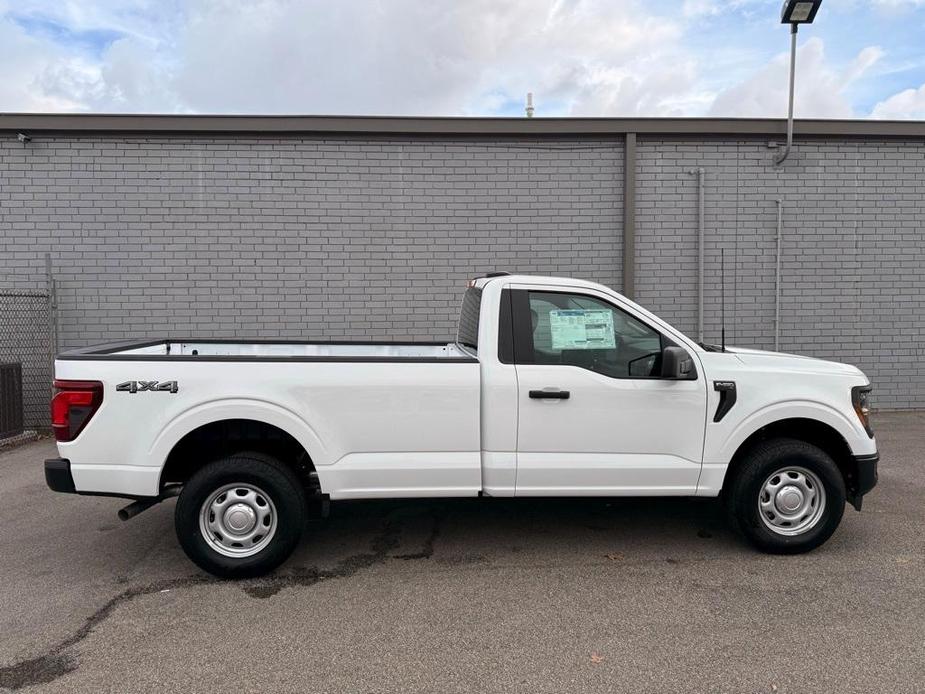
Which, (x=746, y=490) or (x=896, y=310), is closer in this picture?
(x=746, y=490)

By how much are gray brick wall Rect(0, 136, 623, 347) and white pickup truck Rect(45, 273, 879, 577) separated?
4494mm

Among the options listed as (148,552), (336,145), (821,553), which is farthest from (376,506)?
(336,145)

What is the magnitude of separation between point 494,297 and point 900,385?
8001 mm

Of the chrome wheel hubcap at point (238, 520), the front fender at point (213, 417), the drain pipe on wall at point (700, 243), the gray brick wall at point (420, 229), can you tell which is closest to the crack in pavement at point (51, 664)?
the chrome wheel hubcap at point (238, 520)

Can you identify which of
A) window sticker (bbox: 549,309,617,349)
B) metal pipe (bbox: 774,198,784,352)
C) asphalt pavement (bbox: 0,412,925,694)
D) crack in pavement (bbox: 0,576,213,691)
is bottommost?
crack in pavement (bbox: 0,576,213,691)

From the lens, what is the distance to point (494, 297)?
4.51 metres

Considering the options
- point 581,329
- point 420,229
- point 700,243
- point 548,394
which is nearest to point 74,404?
point 548,394

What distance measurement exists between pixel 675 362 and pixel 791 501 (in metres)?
1.35

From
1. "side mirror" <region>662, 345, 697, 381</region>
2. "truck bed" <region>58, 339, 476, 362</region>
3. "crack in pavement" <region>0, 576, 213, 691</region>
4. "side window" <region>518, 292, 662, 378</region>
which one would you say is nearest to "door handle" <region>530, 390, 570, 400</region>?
"side window" <region>518, 292, 662, 378</region>

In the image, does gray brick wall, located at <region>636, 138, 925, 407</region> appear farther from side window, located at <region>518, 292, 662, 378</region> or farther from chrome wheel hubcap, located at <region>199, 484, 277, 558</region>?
chrome wheel hubcap, located at <region>199, 484, 277, 558</region>

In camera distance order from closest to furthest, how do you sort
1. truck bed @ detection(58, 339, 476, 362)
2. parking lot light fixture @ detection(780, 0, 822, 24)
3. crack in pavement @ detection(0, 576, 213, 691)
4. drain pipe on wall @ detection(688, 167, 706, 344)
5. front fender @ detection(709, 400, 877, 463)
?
crack in pavement @ detection(0, 576, 213, 691)
front fender @ detection(709, 400, 877, 463)
truck bed @ detection(58, 339, 476, 362)
parking lot light fixture @ detection(780, 0, 822, 24)
drain pipe on wall @ detection(688, 167, 706, 344)

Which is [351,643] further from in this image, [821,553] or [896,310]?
[896,310]

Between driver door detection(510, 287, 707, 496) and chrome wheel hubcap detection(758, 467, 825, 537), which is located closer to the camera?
driver door detection(510, 287, 707, 496)

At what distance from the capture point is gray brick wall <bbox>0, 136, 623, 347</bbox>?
886 cm
